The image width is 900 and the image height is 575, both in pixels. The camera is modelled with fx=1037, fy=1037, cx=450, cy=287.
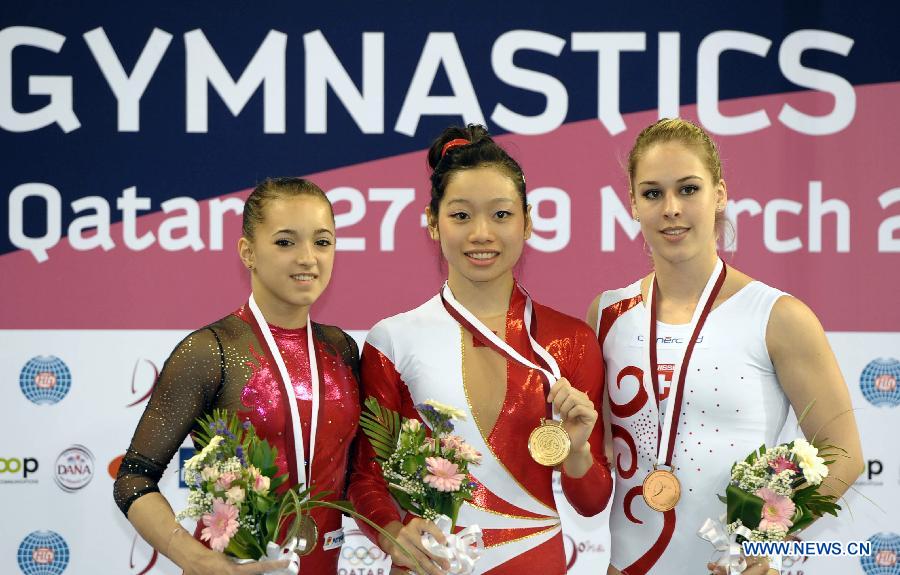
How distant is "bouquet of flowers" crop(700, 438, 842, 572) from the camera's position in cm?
258

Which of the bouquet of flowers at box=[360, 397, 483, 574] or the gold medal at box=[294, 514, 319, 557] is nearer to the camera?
the bouquet of flowers at box=[360, 397, 483, 574]

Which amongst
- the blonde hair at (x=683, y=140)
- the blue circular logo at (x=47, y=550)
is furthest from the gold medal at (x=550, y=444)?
the blue circular logo at (x=47, y=550)

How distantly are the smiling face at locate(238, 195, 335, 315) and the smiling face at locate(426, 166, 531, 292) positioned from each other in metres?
0.37

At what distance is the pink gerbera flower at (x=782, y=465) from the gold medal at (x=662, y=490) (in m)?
0.33

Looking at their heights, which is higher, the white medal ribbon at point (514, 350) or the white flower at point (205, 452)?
the white medal ribbon at point (514, 350)

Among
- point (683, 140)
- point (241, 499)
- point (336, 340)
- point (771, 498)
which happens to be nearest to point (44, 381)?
point (336, 340)

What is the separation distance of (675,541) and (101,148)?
3144mm

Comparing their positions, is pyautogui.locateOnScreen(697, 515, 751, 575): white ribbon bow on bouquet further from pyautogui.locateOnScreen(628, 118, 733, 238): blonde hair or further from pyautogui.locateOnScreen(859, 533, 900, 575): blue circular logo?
pyautogui.locateOnScreen(859, 533, 900, 575): blue circular logo

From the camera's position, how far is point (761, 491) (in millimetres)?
2619

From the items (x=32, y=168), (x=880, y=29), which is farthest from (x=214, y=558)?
(x=880, y=29)

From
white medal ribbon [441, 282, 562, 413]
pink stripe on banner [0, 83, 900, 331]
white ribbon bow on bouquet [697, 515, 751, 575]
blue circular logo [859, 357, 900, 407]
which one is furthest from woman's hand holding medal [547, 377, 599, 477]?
blue circular logo [859, 357, 900, 407]

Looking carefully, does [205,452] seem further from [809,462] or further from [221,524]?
[809,462]

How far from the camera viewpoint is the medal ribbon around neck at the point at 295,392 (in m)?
2.88

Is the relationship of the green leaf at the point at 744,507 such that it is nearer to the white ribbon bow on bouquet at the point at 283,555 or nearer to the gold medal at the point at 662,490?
the gold medal at the point at 662,490
